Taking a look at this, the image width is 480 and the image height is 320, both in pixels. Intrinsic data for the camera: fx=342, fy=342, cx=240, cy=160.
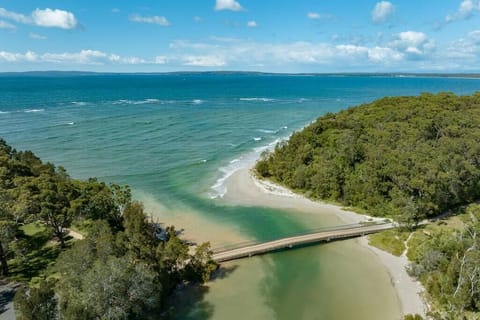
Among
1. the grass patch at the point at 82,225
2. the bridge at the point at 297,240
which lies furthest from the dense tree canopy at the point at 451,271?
the grass patch at the point at 82,225

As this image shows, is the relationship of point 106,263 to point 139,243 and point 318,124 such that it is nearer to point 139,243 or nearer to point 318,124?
point 139,243

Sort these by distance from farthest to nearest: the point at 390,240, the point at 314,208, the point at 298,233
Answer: the point at 314,208 → the point at 298,233 → the point at 390,240

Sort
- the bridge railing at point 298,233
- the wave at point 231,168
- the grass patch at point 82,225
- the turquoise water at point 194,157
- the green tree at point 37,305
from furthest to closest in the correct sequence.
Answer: the wave at point 231,168, the grass patch at point 82,225, the bridge railing at point 298,233, the turquoise water at point 194,157, the green tree at point 37,305

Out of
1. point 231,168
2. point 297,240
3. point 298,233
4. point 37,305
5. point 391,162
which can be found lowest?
point 298,233

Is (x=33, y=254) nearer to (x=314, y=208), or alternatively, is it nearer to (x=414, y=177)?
(x=314, y=208)

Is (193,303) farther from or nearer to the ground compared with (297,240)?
nearer to the ground

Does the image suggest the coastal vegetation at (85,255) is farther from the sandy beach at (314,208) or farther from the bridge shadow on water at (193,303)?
the sandy beach at (314,208)

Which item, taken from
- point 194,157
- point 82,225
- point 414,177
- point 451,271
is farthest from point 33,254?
point 414,177
